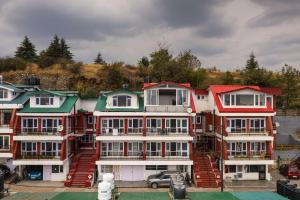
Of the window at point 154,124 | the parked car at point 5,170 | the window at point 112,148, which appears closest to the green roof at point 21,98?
the parked car at point 5,170

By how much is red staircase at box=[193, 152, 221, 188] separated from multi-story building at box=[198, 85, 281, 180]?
1552 mm

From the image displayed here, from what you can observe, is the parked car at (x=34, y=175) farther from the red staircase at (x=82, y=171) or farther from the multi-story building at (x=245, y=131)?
the multi-story building at (x=245, y=131)

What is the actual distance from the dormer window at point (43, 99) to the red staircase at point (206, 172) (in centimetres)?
1859

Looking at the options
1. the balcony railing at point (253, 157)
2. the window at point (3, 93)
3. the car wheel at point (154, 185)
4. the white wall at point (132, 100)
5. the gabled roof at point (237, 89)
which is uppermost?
the gabled roof at point (237, 89)

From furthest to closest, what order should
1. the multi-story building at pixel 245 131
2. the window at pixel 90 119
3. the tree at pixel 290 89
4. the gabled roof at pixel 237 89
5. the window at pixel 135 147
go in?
the tree at pixel 290 89 → the window at pixel 90 119 → the gabled roof at pixel 237 89 → the window at pixel 135 147 → the multi-story building at pixel 245 131

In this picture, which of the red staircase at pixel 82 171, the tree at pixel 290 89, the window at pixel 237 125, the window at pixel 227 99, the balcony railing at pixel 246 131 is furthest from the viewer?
the tree at pixel 290 89

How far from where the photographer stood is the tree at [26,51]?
288 feet

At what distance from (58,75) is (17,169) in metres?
34.6

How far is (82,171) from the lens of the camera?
140 feet

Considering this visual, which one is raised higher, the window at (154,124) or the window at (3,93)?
the window at (3,93)

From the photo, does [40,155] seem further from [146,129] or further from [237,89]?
[237,89]

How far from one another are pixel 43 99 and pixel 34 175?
883 centimetres

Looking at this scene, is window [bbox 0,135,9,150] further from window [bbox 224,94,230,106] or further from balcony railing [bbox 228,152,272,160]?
window [bbox 224,94,230,106]

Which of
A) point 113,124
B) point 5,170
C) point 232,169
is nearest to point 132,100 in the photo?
point 113,124
